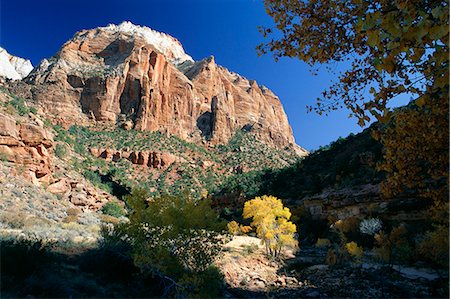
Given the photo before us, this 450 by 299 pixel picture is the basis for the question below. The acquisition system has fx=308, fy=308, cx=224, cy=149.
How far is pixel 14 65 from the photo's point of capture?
128250mm

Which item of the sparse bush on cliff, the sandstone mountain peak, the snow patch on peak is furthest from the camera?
the snow patch on peak

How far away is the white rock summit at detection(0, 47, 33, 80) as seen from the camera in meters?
116

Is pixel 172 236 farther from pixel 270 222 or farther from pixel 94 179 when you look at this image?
pixel 94 179

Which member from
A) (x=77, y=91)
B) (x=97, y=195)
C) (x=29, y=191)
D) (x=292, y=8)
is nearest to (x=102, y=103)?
(x=77, y=91)

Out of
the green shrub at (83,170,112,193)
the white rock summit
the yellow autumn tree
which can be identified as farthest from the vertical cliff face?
the yellow autumn tree

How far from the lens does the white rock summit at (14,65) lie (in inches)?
4586

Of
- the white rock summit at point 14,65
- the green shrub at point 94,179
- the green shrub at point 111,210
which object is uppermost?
the white rock summit at point 14,65

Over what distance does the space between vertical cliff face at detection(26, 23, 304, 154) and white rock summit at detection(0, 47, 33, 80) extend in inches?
1755

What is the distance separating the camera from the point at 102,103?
66688 mm

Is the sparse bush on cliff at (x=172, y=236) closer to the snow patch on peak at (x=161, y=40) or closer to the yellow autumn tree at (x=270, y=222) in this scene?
the yellow autumn tree at (x=270, y=222)

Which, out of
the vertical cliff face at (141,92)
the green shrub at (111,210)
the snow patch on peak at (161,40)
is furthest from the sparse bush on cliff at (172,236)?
the snow patch on peak at (161,40)

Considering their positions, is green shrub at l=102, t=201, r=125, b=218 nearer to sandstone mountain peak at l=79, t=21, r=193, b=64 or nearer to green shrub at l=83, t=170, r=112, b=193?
green shrub at l=83, t=170, r=112, b=193

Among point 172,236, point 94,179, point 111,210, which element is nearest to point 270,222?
point 172,236

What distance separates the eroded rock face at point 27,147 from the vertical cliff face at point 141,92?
124ft
